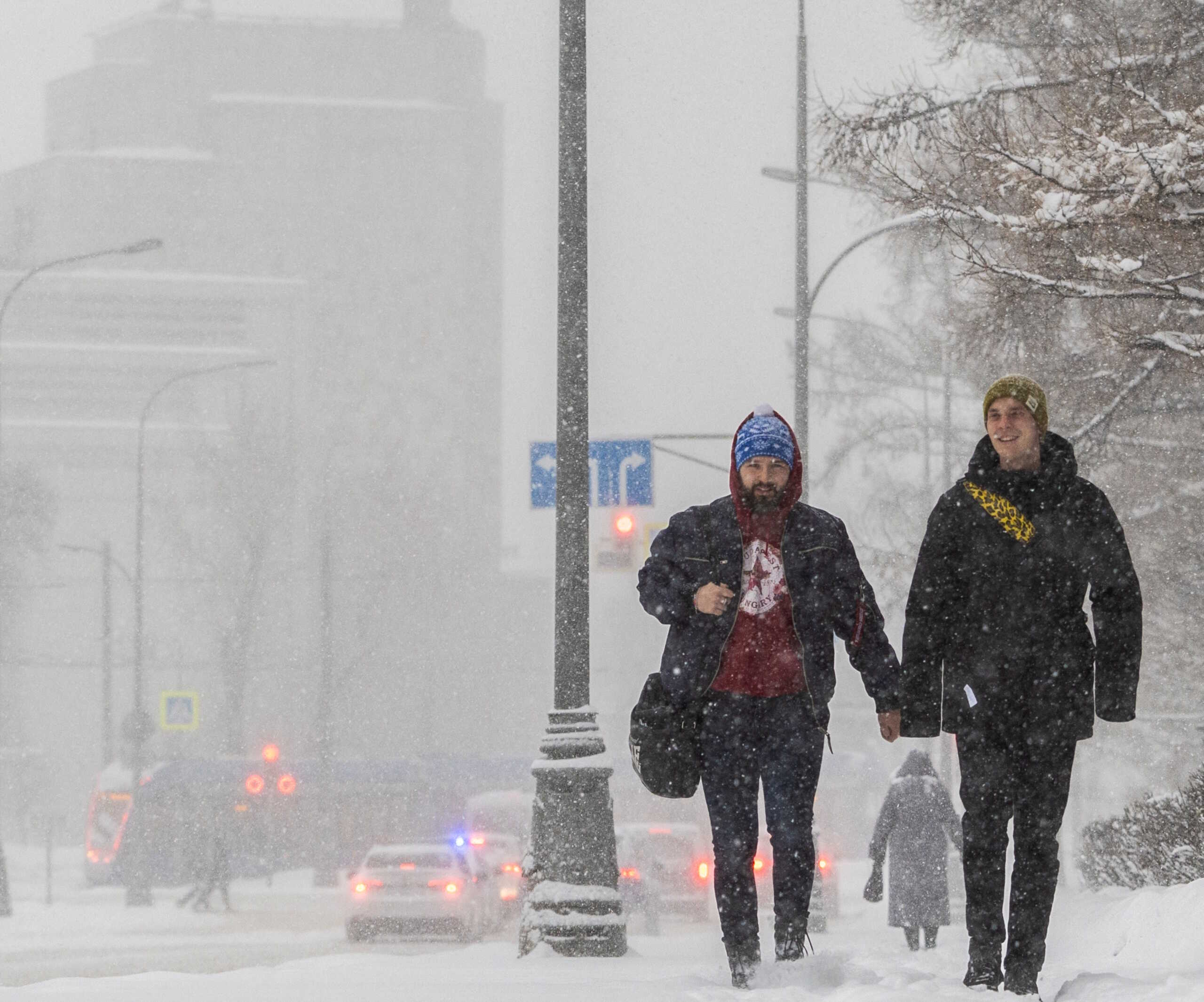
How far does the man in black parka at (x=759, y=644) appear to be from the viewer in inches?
235

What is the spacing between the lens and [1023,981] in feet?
18.7

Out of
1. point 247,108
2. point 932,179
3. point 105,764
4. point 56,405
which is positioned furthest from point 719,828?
point 247,108

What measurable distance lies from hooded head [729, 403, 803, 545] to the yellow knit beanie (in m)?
0.62

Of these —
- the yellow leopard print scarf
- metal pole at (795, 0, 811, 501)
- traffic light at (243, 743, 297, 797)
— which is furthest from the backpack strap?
traffic light at (243, 743, 297, 797)

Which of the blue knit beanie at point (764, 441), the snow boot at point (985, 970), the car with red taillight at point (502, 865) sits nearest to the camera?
the snow boot at point (985, 970)

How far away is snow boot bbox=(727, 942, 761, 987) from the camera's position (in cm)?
597

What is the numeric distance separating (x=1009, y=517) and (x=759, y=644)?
0.87m

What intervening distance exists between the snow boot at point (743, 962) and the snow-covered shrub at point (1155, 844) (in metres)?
4.76

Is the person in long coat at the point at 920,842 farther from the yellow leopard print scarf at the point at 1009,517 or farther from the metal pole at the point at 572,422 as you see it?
the yellow leopard print scarf at the point at 1009,517

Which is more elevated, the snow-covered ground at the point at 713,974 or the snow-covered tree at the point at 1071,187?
the snow-covered tree at the point at 1071,187

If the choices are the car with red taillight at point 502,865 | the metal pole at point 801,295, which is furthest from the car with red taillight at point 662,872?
the metal pole at point 801,295

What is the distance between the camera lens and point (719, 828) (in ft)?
20.0

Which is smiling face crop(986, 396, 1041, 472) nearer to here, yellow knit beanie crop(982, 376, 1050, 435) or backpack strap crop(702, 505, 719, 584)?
yellow knit beanie crop(982, 376, 1050, 435)

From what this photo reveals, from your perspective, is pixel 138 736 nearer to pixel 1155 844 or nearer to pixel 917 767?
pixel 917 767
